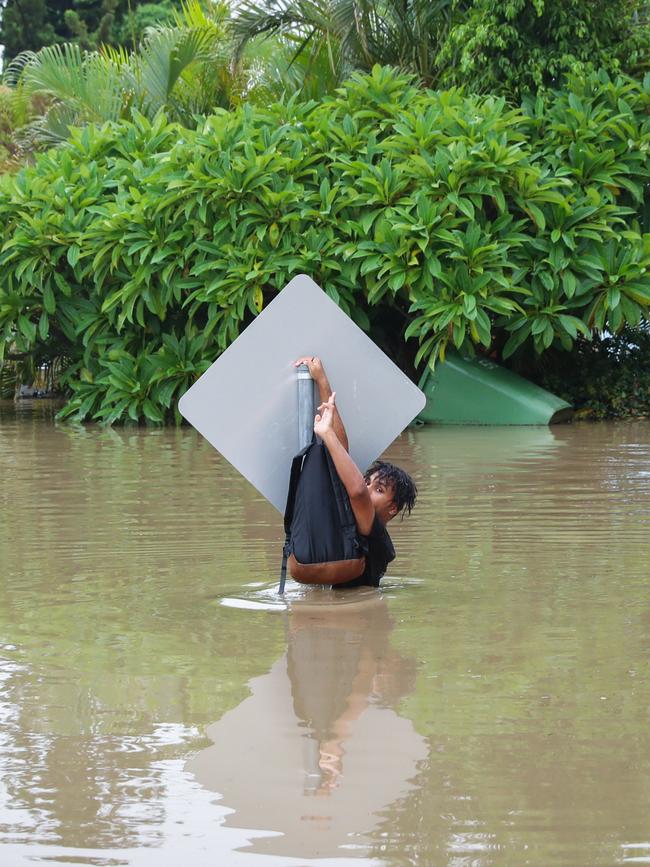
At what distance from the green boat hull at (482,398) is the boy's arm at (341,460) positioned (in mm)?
7926

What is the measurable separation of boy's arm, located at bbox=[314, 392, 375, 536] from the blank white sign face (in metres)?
0.19

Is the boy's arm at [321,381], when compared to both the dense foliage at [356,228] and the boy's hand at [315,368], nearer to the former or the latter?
the boy's hand at [315,368]

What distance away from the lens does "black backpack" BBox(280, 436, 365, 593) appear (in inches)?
223

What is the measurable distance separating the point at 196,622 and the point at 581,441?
7.10 meters

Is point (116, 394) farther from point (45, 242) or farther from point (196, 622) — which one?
point (196, 622)

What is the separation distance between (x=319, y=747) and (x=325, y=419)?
1842 mm

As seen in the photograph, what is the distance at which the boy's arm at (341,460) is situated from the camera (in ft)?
18.1

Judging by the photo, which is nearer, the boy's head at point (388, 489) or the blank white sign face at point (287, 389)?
the blank white sign face at point (287, 389)

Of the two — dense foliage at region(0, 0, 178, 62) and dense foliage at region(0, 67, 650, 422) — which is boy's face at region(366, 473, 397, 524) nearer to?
dense foliage at region(0, 67, 650, 422)

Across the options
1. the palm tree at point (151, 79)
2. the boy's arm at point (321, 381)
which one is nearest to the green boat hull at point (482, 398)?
the palm tree at point (151, 79)

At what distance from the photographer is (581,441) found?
39.5 feet

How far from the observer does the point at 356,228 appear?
1319 cm

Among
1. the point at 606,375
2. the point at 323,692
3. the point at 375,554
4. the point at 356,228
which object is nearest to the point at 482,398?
the point at 606,375

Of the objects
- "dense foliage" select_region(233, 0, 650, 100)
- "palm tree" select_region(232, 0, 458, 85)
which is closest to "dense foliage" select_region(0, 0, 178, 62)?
"palm tree" select_region(232, 0, 458, 85)
